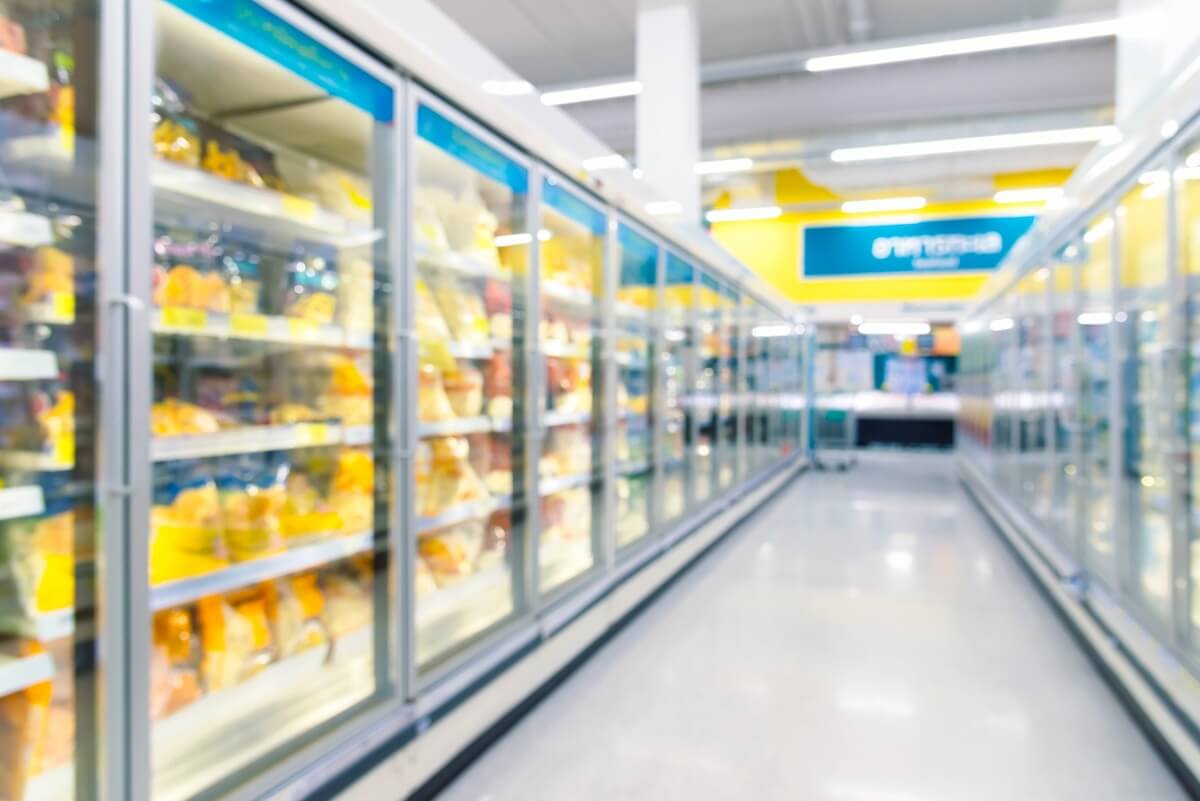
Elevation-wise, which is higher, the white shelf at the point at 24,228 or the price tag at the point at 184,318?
the white shelf at the point at 24,228

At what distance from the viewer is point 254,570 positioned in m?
1.94

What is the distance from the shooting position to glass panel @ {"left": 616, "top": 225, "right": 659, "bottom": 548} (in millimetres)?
4500

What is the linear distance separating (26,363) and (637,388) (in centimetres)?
369

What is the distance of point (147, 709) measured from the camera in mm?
1506

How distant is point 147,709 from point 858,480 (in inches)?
403

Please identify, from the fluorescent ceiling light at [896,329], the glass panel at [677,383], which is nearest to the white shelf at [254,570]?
the glass panel at [677,383]

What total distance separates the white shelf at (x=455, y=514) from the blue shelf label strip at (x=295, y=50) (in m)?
1.20

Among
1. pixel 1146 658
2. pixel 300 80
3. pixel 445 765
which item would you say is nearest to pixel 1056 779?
pixel 1146 658

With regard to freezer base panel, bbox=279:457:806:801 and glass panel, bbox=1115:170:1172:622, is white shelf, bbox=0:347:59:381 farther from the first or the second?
glass panel, bbox=1115:170:1172:622

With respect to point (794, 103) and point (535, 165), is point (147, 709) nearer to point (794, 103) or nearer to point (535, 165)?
point (535, 165)

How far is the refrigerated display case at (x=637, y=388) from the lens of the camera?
4.52 meters

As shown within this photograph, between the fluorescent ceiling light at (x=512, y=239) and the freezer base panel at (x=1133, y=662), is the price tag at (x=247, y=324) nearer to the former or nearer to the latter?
the fluorescent ceiling light at (x=512, y=239)

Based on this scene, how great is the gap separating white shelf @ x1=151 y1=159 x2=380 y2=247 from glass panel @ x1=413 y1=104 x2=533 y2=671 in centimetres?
27

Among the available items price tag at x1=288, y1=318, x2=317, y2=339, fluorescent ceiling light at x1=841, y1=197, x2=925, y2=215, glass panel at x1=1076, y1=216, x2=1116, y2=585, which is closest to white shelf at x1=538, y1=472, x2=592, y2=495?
price tag at x1=288, y1=318, x2=317, y2=339
